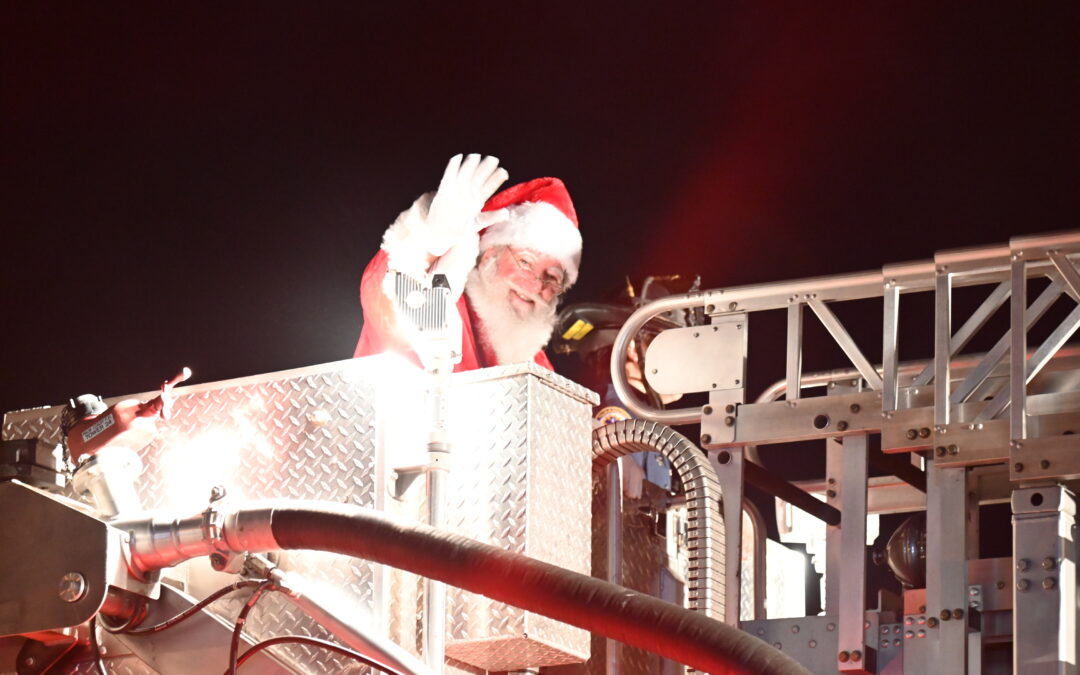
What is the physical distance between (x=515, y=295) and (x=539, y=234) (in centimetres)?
29

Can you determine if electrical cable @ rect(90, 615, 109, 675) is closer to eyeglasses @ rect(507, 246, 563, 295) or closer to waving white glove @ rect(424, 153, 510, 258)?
waving white glove @ rect(424, 153, 510, 258)

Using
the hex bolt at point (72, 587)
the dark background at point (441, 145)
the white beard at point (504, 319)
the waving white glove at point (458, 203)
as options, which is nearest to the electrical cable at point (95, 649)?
A: the hex bolt at point (72, 587)

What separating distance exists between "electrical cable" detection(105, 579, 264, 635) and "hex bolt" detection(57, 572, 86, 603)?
0.65 feet

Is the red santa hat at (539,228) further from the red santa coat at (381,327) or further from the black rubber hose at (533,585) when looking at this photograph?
the black rubber hose at (533,585)

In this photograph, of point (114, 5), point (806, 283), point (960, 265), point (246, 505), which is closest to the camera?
point (246, 505)

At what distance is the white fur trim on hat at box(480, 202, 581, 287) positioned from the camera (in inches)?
255

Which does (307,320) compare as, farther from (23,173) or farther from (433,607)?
(433,607)

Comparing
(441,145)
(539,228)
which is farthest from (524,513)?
(441,145)

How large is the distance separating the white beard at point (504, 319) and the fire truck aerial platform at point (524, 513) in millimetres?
1136

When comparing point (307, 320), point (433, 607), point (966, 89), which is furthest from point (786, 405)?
point (966, 89)

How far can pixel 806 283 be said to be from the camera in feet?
16.1

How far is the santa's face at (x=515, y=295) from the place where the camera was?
20.8ft

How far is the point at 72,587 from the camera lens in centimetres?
326

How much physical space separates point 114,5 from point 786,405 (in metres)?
4.86
